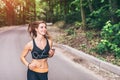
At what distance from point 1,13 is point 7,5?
7.94 feet

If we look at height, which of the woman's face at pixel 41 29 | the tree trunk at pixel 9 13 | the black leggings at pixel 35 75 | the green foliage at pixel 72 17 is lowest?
the tree trunk at pixel 9 13

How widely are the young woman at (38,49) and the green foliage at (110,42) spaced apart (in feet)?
32.8

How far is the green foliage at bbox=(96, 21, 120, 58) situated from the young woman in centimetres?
1001

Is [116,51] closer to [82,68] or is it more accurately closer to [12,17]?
[82,68]

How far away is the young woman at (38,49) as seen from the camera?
19.1ft

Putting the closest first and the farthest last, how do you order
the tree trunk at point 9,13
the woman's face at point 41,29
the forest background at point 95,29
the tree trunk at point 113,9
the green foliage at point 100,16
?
the woman's face at point 41,29 < the forest background at point 95,29 < the tree trunk at point 113,9 < the green foliage at point 100,16 < the tree trunk at point 9,13

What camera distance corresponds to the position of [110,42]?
715 inches

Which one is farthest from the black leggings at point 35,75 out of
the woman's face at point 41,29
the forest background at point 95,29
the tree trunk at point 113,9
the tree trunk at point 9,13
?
the tree trunk at point 9,13

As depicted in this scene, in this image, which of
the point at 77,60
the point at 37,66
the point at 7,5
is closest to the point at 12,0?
the point at 7,5

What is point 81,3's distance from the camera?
28.6 meters

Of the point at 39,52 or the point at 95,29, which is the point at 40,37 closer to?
the point at 39,52

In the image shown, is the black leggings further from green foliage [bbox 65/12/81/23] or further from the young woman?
green foliage [bbox 65/12/81/23]

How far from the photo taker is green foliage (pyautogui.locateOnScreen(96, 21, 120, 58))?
1639 cm

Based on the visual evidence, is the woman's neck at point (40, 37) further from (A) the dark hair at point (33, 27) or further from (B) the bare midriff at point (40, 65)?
(B) the bare midriff at point (40, 65)
